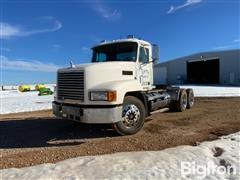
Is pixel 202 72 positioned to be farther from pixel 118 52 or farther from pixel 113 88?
pixel 113 88

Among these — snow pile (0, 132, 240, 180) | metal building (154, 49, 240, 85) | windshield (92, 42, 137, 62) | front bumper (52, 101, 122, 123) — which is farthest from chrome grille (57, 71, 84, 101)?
metal building (154, 49, 240, 85)

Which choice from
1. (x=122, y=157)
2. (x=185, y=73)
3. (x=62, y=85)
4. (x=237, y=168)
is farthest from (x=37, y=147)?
(x=185, y=73)

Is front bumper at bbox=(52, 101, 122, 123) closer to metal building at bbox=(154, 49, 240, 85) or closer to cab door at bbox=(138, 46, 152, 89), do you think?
cab door at bbox=(138, 46, 152, 89)

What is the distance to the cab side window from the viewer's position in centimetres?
857

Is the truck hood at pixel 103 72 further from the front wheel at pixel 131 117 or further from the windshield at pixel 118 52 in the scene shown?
the front wheel at pixel 131 117

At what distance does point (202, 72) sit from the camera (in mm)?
52062

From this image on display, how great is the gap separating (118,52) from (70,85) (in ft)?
7.53

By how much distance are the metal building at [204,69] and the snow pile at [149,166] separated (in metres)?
41.4

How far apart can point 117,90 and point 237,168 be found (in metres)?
3.35

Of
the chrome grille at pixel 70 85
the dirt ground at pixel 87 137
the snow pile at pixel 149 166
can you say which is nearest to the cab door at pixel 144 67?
the dirt ground at pixel 87 137

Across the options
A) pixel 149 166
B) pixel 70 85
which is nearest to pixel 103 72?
pixel 70 85

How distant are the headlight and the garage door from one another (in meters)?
46.5

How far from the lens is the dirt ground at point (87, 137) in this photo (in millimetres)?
5750

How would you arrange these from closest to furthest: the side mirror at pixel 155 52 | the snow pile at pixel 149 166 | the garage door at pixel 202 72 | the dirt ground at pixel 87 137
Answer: the snow pile at pixel 149 166 → the dirt ground at pixel 87 137 → the side mirror at pixel 155 52 → the garage door at pixel 202 72
